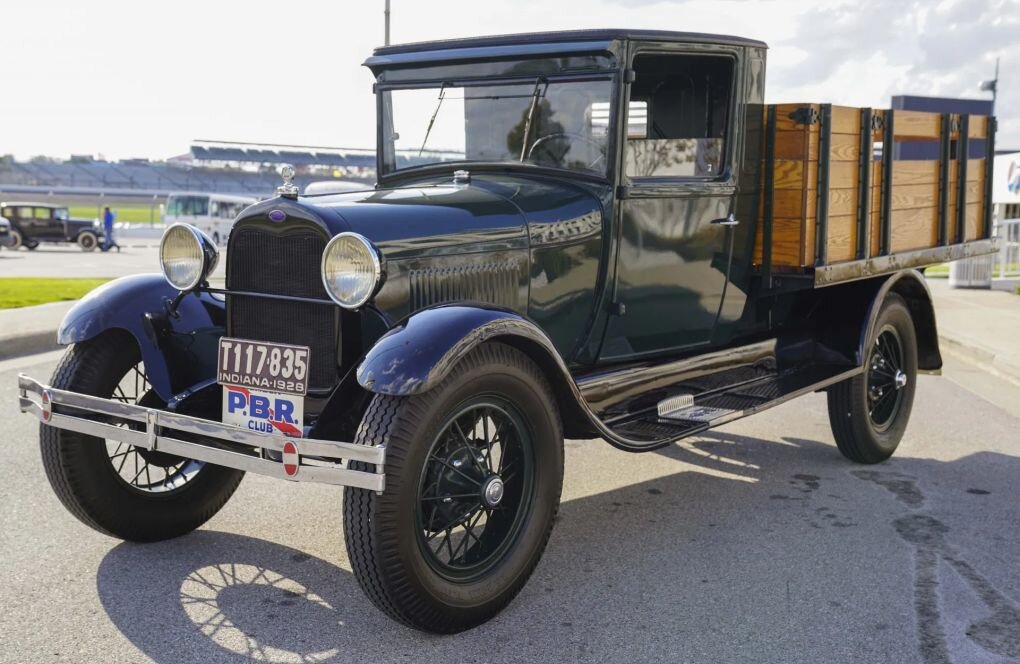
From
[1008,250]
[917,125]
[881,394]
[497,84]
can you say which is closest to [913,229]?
[917,125]

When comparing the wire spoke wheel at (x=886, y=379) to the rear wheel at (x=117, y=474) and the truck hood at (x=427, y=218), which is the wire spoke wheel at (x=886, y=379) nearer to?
the truck hood at (x=427, y=218)

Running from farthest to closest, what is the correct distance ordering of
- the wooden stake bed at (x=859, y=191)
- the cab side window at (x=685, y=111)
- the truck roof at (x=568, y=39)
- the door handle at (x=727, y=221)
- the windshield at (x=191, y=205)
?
the windshield at (x=191, y=205) < the wooden stake bed at (x=859, y=191) < the door handle at (x=727, y=221) < the cab side window at (x=685, y=111) < the truck roof at (x=568, y=39)

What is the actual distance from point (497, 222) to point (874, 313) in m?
2.58

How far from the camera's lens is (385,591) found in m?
3.18

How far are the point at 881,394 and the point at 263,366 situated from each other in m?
3.98

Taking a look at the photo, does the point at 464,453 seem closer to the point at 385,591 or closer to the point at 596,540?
the point at 385,591

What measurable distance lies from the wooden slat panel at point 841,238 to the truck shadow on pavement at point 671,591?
1236 millimetres

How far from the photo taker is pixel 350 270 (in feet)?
11.6

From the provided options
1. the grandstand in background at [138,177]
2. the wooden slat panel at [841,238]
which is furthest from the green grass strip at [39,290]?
the grandstand in background at [138,177]

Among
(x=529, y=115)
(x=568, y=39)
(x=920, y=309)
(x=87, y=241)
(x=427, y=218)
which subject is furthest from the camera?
(x=87, y=241)

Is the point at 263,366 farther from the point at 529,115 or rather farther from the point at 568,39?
the point at 568,39

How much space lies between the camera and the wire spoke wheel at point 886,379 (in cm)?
598

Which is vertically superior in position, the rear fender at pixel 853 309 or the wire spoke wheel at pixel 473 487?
the rear fender at pixel 853 309

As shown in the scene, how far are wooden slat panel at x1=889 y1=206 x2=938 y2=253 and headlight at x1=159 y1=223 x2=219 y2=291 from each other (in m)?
3.74
